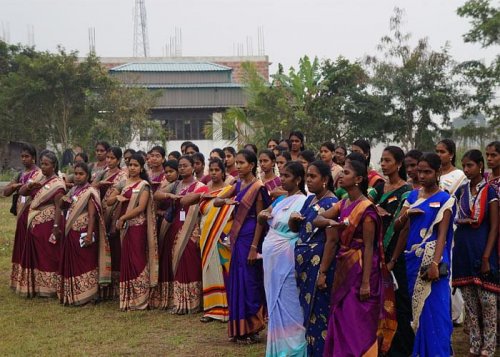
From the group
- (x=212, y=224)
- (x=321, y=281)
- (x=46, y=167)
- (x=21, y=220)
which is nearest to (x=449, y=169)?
(x=321, y=281)

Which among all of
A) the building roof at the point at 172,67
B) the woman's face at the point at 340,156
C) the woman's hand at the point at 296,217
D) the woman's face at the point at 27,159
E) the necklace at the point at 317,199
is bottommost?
the woman's hand at the point at 296,217

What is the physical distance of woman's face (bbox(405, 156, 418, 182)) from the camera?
6141mm

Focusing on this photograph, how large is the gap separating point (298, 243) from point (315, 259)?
25 cm

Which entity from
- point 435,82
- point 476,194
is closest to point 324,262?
point 476,194

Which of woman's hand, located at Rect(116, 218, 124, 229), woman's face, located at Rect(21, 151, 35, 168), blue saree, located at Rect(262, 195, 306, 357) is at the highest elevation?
woman's face, located at Rect(21, 151, 35, 168)

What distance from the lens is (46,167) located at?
30.6 ft

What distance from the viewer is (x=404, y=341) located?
5.91 m

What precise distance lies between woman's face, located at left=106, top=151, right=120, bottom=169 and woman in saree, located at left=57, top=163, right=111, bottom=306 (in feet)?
1.10

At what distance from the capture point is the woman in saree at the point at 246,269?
22.5 ft

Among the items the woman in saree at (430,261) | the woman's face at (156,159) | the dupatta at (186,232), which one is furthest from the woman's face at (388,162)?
the woman's face at (156,159)

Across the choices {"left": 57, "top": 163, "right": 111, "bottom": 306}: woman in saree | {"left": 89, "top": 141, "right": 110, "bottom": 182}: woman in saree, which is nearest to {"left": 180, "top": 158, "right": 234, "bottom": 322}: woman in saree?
{"left": 57, "top": 163, "right": 111, "bottom": 306}: woman in saree

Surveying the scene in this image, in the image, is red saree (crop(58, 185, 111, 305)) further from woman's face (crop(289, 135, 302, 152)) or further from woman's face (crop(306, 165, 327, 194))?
woman's face (crop(306, 165, 327, 194))

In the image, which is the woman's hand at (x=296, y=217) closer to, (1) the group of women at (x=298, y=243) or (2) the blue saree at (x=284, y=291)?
(1) the group of women at (x=298, y=243)

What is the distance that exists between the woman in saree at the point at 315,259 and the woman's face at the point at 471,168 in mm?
1316
